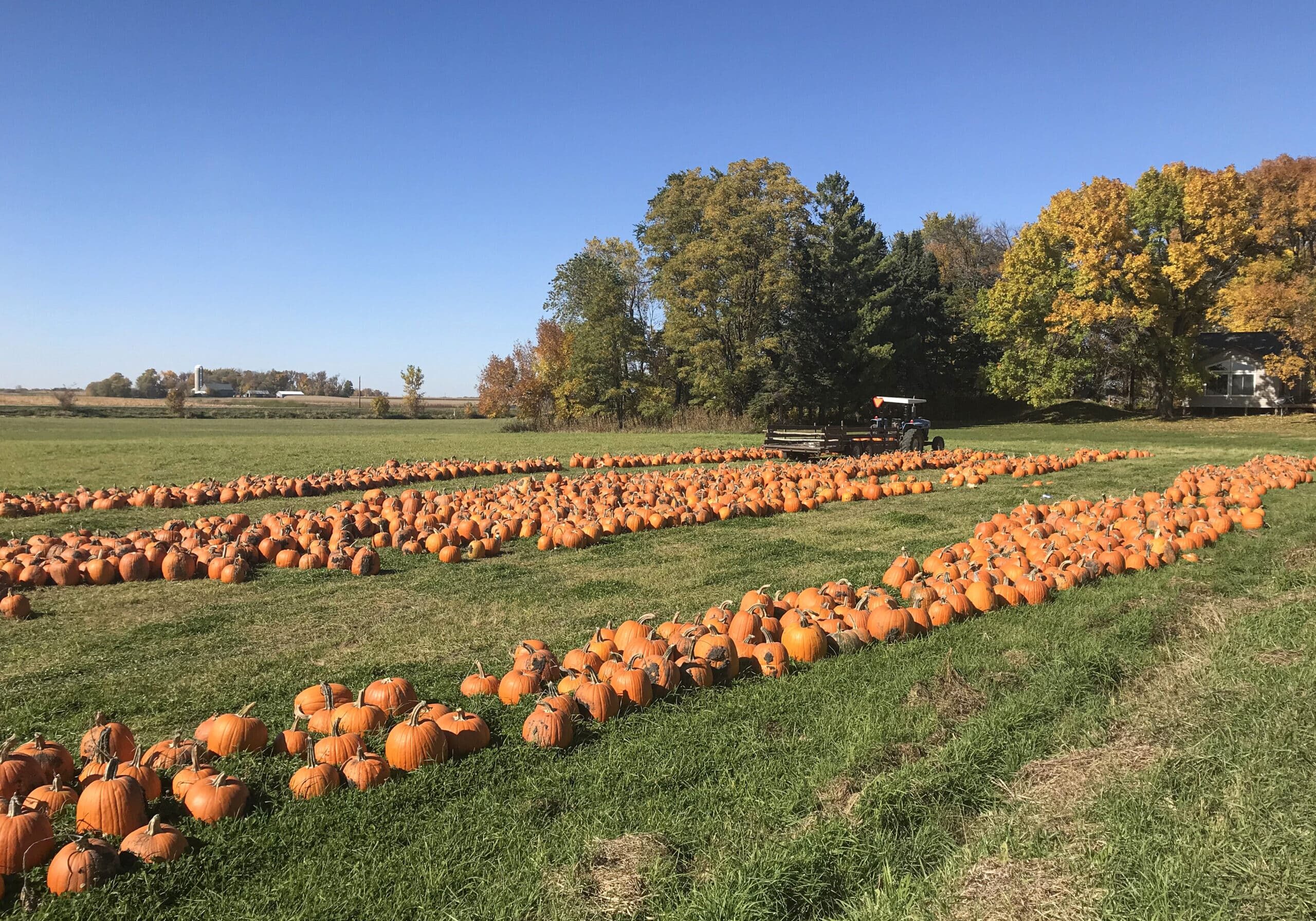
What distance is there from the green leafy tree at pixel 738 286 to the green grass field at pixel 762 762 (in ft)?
114

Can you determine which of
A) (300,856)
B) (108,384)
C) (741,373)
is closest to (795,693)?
(300,856)

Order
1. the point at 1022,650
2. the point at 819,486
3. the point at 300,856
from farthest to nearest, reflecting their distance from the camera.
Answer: the point at 819,486 → the point at 1022,650 → the point at 300,856

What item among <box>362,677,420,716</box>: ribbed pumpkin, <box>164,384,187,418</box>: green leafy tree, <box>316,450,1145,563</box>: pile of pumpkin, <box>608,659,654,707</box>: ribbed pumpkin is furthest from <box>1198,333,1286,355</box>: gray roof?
<box>164,384,187,418</box>: green leafy tree

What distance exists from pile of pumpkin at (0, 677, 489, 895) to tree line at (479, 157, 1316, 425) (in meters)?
38.3

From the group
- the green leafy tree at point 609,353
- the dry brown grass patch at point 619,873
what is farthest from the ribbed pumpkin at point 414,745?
the green leafy tree at point 609,353

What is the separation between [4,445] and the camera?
27.2 meters

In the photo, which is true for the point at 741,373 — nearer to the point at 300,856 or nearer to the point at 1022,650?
the point at 1022,650

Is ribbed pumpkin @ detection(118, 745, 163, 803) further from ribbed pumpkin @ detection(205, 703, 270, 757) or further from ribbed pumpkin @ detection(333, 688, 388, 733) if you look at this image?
ribbed pumpkin @ detection(333, 688, 388, 733)

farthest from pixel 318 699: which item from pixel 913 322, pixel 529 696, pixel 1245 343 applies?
pixel 1245 343

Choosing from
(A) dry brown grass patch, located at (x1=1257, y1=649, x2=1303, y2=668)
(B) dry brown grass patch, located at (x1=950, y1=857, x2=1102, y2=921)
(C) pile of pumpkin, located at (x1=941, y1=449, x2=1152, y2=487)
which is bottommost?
(B) dry brown grass patch, located at (x1=950, y1=857, x2=1102, y2=921)

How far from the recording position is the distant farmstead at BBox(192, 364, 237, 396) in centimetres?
14188

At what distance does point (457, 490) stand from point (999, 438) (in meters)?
26.9

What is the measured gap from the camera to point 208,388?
148125 millimetres

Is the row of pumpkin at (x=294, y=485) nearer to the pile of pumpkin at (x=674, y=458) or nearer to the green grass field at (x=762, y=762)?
the pile of pumpkin at (x=674, y=458)
